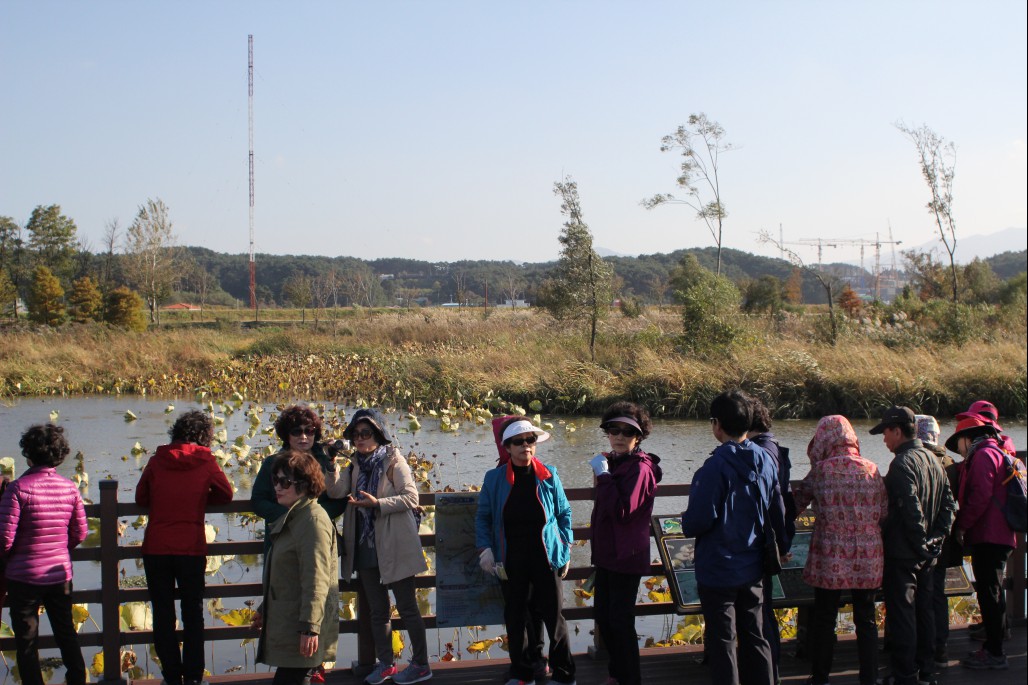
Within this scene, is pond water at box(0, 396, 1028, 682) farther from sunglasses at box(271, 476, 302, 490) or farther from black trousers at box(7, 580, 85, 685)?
sunglasses at box(271, 476, 302, 490)

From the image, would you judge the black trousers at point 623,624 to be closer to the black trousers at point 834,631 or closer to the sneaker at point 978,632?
the black trousers at point 834,631

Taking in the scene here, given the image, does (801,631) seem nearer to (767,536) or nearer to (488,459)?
(767,536)

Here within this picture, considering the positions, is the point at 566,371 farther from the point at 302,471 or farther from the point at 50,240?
the point at 50,240

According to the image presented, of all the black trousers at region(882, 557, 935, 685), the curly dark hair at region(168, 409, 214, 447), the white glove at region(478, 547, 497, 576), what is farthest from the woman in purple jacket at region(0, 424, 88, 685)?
the black trousers at region(882, 557, 935, 685)

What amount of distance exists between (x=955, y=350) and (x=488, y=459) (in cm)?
1432

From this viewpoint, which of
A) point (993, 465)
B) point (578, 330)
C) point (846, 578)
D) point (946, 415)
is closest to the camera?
point (846, 578)

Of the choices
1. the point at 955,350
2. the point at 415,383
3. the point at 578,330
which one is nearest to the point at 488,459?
the point at 415,383

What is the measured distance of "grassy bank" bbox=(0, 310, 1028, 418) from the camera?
816 inches

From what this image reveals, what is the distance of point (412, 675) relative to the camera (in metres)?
5.01

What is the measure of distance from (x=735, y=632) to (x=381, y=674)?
183 cm

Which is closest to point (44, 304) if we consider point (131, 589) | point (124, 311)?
point (124, 311)

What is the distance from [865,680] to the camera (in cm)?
487

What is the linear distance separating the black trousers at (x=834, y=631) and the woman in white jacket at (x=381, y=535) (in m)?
1.98

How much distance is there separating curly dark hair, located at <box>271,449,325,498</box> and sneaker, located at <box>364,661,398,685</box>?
130cm
